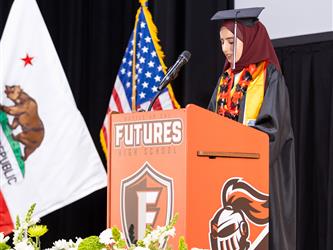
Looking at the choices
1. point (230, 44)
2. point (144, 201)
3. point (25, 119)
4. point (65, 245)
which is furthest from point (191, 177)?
point (25, 119)

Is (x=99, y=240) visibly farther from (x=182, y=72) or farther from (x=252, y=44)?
(x=182, y=72)

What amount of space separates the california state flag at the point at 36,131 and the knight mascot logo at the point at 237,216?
2347mm

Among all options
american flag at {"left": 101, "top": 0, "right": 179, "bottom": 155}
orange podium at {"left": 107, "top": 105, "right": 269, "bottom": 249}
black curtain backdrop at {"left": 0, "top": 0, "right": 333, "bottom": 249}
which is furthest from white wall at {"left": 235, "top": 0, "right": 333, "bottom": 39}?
orange podium at {"left": 107, "top": 105, "right": 269, "bottom": 249}

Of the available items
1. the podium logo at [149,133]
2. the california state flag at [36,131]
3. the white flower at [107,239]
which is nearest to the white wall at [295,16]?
the california state flag at [36,131]

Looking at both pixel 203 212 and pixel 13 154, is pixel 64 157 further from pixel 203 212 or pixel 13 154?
pixel 203 212

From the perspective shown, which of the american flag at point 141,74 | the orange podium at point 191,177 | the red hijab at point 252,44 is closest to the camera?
the orange podium at point 191,177

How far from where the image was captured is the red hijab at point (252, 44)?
3.14 meters

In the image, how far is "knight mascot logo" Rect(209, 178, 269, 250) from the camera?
252cm

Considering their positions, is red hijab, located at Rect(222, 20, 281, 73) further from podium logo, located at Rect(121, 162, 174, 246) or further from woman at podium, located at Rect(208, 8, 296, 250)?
podium logo, located at Rect(121, 162, 174, 246)

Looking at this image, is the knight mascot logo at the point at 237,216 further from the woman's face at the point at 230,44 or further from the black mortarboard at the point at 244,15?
the black mortarboard at the point at 244,15

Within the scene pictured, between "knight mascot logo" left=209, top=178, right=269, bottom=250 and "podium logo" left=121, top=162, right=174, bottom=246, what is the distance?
0.19 m

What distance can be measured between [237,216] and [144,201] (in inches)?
13.6

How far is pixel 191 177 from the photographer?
7.92 feet

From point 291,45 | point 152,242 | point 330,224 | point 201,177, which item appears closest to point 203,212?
point 201,177
